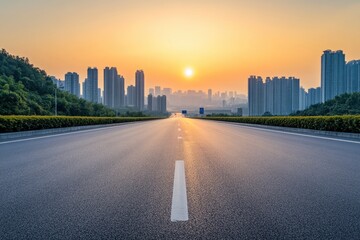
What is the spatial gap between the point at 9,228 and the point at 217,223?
2.12m

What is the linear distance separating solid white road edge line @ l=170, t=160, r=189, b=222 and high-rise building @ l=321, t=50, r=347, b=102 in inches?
4893

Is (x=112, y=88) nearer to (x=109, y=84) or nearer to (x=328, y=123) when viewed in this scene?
(x=109, y=84)

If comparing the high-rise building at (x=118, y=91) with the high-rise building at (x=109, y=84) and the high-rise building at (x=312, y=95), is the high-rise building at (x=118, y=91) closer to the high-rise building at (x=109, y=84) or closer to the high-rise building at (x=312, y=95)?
the high-rise building at (x=109, y=84)

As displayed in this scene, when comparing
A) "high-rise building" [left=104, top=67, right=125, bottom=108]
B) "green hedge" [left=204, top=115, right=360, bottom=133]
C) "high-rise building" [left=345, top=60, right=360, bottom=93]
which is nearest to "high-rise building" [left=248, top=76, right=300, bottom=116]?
"high-rise building" [left=345, top=60, right=360, bottom=93]

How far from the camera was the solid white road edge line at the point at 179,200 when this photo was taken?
3.39 metres

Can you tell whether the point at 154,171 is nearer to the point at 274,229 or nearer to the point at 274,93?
the point at 274,229

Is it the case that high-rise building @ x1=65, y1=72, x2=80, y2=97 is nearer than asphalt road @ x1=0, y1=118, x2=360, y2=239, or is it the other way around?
asphalt road @ x1=0, y1=118, x2=360, y2=239

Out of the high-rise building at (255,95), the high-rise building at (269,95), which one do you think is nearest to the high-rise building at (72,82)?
the high-rise building at (255,95)

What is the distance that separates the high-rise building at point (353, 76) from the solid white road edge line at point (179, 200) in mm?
133124

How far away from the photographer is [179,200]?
13.3 ft

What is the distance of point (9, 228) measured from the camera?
10.0 ft

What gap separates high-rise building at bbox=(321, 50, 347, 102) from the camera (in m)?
116

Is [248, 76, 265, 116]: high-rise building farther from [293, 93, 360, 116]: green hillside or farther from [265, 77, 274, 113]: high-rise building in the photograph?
[293, 93, 360, 116]: green hillside

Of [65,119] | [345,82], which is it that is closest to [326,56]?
[345,82]
